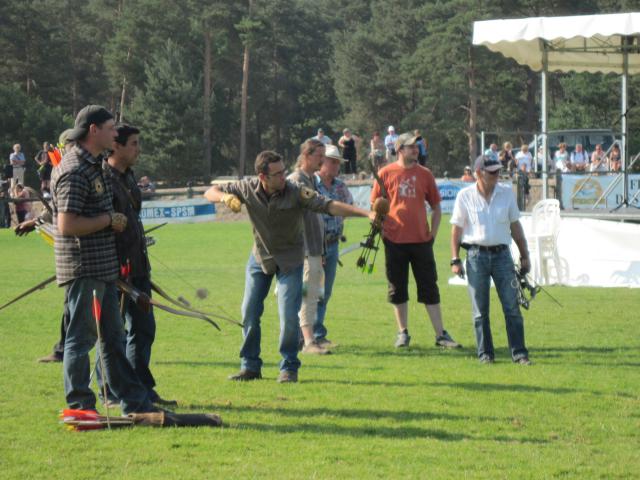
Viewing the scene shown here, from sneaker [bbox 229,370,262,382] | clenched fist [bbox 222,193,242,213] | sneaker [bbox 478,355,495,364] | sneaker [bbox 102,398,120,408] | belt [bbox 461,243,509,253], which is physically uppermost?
clenched fist [bbox 222,193,242,213]

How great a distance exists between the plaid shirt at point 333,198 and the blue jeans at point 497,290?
64.7 inches

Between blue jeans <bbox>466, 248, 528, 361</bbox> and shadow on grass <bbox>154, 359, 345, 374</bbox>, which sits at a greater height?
blue jeans <bbox>466, 248, 528, 361</bbox>

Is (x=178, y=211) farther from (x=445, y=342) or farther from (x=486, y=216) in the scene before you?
(x=486, y=216)

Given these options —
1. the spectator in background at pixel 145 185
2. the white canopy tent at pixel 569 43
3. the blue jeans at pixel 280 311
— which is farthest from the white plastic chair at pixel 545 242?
the blue jeans at pixel 280 311

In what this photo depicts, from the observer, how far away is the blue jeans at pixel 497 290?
9055mm

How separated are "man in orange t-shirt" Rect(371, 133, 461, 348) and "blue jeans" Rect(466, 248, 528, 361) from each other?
3.07 ft

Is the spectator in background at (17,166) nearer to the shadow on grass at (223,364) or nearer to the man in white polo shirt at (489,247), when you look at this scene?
the shadow on grass at (223,364)

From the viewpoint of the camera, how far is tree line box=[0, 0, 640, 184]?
196 feet

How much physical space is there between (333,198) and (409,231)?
2.66 ft

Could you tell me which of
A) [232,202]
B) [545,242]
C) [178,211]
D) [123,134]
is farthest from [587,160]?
[123,134]

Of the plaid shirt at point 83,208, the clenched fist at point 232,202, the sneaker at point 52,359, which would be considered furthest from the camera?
the sneaker at point 52,359

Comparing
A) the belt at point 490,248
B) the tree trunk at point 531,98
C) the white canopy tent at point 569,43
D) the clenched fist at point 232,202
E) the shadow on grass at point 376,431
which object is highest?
the tree trunk at point 531,98

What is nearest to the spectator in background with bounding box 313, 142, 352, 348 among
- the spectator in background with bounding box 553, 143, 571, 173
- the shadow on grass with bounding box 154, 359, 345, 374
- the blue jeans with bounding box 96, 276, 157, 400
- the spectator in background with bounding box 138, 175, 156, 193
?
the shadow on grass with bounding box 154, 359, 345, 374

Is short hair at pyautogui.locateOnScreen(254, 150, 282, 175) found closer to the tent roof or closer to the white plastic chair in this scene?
the white plastic chair
